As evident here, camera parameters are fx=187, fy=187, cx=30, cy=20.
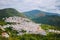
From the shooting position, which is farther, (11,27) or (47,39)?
(11,27)

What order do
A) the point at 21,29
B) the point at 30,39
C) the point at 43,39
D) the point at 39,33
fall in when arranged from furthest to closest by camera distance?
the point at 21,29 → the point at 39,33 → the point at 43,39 → the point at 30,39

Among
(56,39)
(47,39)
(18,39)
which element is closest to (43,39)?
(47,39)

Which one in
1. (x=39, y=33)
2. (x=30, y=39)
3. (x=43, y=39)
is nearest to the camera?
(x=30, y=39)

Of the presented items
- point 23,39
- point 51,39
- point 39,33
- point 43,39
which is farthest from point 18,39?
point 39,33

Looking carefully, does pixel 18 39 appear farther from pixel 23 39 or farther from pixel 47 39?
pixel 47 39

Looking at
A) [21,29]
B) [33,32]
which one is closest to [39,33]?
[33,32]

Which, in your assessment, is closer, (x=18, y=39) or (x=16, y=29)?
(x=18, y=39)

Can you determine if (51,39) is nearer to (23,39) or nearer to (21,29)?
(23,39)

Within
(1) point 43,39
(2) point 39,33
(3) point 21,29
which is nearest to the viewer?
(1) point 43,39
